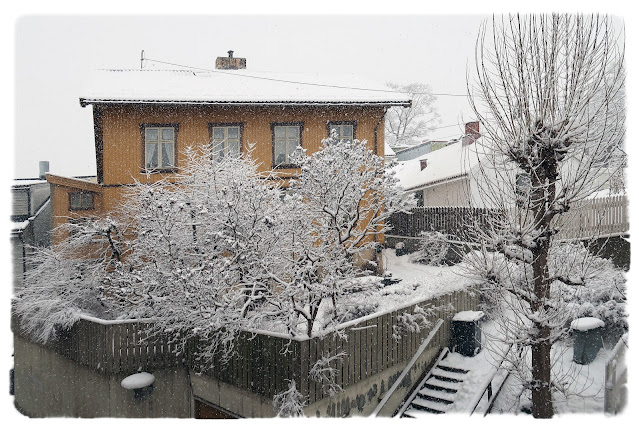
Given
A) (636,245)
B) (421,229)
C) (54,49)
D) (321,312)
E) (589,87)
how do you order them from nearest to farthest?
(589,87) → (636,245) → (54,49) → (321,312) → (421,229)

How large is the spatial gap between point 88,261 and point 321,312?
4581mm

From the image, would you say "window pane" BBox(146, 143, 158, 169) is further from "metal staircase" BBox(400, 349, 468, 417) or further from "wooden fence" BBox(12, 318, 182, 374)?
"metal staircase" BBox(400, 349, 468, 417)

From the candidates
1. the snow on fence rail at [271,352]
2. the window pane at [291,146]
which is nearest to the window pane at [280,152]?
the window pane at [291,146]

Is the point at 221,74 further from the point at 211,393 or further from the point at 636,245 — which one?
the point at 636,245

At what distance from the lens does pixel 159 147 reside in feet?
32.4

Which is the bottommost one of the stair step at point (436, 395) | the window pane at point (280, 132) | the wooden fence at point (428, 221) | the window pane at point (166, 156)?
the stair step at point (436, 395)

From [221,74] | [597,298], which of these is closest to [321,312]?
[597,298]

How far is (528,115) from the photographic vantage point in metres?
5.03

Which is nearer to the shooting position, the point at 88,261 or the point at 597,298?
the point at 597,298

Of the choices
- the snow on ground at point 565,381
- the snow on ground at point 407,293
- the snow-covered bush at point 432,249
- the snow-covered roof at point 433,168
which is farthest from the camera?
the snow-covered roof at point 433,168

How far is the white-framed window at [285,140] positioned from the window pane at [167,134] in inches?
91.1

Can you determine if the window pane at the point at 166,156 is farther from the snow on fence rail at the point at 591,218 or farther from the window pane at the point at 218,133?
the snow on fence rail at the point at 591,218

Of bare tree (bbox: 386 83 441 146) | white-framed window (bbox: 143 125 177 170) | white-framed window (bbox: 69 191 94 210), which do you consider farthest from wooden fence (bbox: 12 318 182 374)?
bare tree (bbox: 386 83 441 146)

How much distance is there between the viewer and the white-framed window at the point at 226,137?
1007 centimetres
